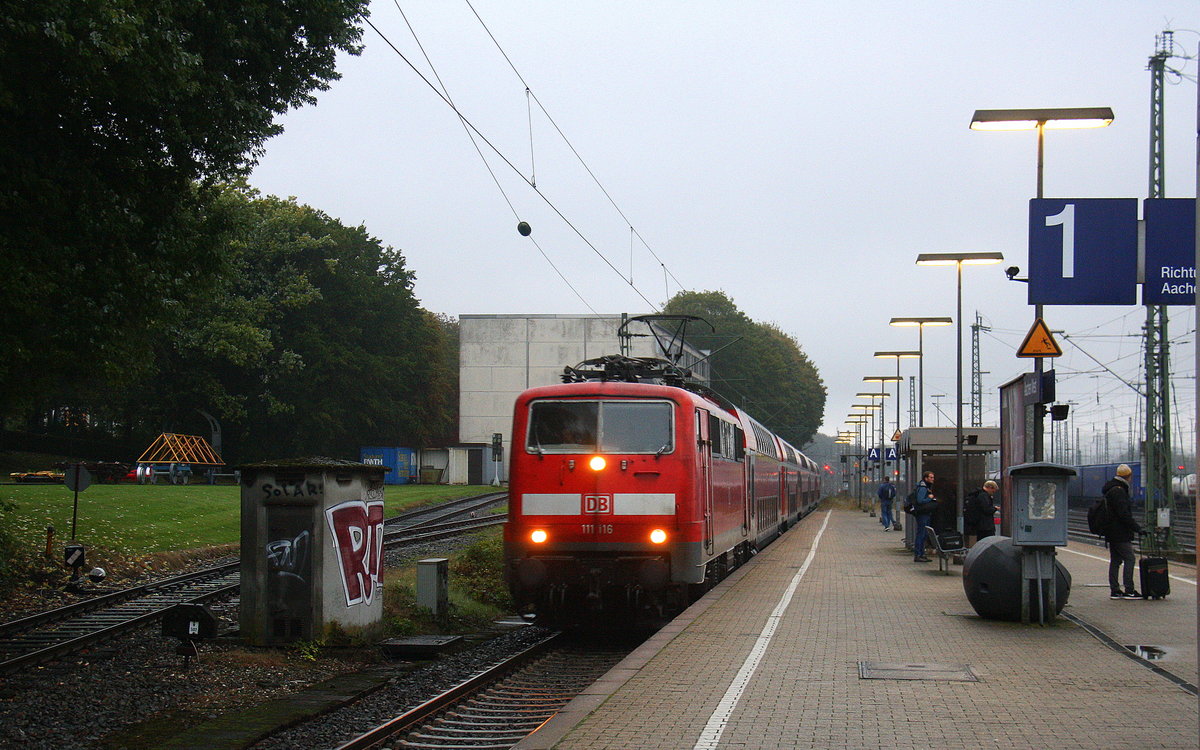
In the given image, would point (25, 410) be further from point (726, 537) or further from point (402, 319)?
point (402, 319)

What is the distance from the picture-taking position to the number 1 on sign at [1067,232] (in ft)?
53.7

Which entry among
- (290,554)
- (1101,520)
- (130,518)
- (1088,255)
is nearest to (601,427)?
(290,554)

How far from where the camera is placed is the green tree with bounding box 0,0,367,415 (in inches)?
481

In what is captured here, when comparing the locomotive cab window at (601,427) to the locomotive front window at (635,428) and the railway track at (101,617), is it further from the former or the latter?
the railway track at (101,617)

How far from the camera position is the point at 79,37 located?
38.2 feet

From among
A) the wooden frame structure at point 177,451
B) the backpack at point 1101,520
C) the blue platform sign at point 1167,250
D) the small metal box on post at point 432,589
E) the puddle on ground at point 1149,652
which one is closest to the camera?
the puddle on ground at point 1149,652

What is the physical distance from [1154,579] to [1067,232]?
476 centimetres

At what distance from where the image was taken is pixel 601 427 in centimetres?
1482

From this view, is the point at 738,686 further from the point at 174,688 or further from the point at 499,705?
the point at 174,688

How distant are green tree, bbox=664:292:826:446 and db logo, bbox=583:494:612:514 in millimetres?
75611

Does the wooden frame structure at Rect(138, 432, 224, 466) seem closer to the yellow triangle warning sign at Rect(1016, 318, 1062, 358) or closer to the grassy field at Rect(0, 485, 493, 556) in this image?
the grassy field at Rect(0, 485, 493, 556)

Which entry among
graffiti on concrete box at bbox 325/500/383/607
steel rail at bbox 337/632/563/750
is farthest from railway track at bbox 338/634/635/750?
graffiti on concrete box at bbox 325/500/383/607

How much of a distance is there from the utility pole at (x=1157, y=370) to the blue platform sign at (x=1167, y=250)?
9962 mm

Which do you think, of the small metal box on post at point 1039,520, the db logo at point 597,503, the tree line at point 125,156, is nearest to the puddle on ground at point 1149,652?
the small metal box on post at point 1039,520
